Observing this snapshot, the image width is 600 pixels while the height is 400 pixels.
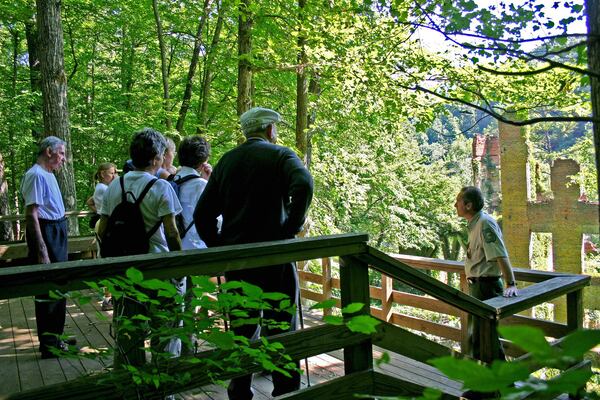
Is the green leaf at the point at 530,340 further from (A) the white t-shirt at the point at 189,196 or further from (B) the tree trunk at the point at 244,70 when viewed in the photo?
(B) the tree trunk at the point at 244,70

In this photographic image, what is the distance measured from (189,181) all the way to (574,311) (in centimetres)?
301

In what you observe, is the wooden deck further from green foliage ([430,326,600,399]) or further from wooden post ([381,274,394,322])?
green foliage ([430,326,600,399])

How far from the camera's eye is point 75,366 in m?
4.22

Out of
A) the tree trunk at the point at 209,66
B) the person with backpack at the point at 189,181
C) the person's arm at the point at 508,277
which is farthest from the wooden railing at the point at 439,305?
the tree trunk at the point at 209,66

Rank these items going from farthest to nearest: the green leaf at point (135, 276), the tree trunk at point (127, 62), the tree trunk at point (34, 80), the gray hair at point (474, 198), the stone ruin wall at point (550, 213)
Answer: the stone ruin wall at point (550, 213) < the tree trunk at point (127, 62) < the tree trunk at point (34, 80) < the gray hair at point (474, 198) < the green leaf at point (135, 276)

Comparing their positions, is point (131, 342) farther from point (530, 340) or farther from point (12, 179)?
point (12, 179)

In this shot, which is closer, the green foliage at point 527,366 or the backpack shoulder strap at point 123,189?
the green foliage at point 527,366

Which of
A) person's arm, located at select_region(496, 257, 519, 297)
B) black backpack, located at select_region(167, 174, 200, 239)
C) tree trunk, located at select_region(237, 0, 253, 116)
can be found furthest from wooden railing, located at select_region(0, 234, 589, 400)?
tree trunk, located at select_region(237, 0, 253, 116)

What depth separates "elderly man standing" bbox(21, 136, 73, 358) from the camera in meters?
3.75

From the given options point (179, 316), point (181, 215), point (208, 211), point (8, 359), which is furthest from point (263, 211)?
point (8, 359)

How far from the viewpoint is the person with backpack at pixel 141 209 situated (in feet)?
9.87

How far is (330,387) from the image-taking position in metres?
2.39

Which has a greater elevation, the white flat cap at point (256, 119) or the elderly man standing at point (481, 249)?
the white flat cap at point (256, 119)

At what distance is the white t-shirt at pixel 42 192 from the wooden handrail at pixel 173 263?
2.29 m
